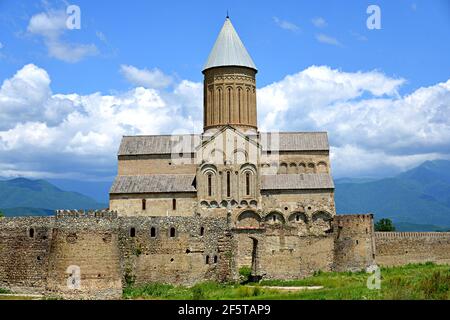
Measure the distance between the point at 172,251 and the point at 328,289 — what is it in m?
5.91

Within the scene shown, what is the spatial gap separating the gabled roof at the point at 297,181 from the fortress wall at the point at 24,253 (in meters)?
14.1

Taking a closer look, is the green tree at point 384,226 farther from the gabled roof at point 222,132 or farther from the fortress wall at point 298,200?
the gabled roof at point 222,132

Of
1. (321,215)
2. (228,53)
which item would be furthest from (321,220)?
(228,53)

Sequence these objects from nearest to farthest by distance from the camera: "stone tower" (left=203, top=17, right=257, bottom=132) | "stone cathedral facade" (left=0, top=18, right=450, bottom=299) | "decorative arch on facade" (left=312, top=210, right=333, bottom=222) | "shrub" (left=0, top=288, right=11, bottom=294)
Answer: "stone cathedral facade" (left=0, top=18, right=450, bottom=299), "shrub" (left=0, top=288, right=11, bottom=294), "decorative arch on facade" (left=312, top=210, right=333, bottom=222), "stone tower" (left=203, top=17, right=257, bottom=132)

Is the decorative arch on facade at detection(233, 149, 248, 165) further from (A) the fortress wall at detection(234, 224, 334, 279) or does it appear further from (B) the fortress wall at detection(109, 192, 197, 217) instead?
(A) the fortress wall at detection(234, 224, 334, 279)

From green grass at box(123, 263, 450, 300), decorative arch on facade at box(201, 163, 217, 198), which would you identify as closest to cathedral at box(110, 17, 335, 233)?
decorative arch on facade at box(201, 163, 217, 198)

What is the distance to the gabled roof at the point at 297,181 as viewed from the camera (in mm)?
36919

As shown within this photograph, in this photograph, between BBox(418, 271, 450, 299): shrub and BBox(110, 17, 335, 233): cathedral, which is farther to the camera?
BBox(110, 17, 335, 233): cathedral

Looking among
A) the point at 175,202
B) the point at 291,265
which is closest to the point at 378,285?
the point at 291,265

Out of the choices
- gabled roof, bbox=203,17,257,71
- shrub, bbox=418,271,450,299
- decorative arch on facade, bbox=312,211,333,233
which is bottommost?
shrub, bbox=418,271,450,299

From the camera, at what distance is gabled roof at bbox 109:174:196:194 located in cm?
3716

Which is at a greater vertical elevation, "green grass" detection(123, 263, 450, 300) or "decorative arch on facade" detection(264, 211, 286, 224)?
"decorative arch on facade" detection(264, 211, 286, 224)

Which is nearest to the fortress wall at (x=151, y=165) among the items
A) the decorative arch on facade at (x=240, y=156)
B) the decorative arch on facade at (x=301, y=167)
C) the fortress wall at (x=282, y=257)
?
the decorative arch on facade at (x=240, y=156)

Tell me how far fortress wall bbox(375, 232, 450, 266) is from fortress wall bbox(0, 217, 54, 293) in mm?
15951
